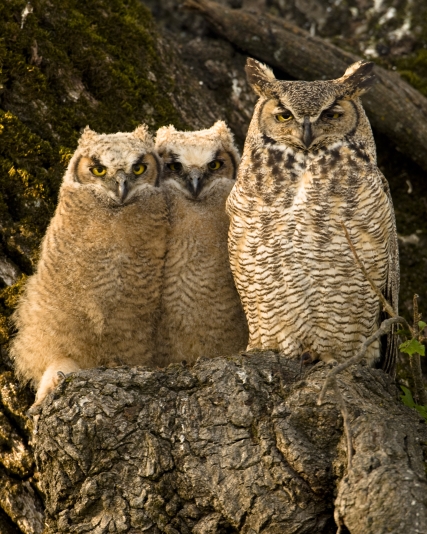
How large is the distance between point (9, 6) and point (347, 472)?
3.07 metres

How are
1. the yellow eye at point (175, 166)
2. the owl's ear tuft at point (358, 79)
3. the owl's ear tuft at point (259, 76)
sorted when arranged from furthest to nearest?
the yellow eye at point (175, 166), the owl's ear tuft at point (259, 76), the owl's ear tuft at point (358, 79)

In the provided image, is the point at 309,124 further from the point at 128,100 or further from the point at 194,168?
the point at 128,100

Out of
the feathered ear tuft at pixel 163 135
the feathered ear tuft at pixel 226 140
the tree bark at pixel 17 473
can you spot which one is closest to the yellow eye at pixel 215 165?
the feathered ear tuft at pixel 226 140

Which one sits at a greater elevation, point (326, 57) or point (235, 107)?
point (326, 57)

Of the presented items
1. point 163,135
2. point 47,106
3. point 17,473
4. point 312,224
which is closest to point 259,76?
point 163,135

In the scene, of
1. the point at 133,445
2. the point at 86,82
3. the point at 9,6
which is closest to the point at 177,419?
the point at 133,445

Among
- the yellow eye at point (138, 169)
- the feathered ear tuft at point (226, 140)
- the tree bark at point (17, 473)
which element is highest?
the feathered ear tuft at point (226, 140)

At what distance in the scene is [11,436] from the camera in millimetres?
3711

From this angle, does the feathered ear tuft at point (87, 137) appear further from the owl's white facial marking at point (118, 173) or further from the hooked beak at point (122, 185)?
the hooked beak at point (122, 185)

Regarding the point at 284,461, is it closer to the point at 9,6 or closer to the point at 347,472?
the point at 347,472

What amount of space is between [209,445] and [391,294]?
121cm

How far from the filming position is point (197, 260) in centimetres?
373

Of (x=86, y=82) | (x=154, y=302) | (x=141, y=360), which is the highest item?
(x=86, y=82)

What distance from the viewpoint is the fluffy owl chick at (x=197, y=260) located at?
12.2ft
